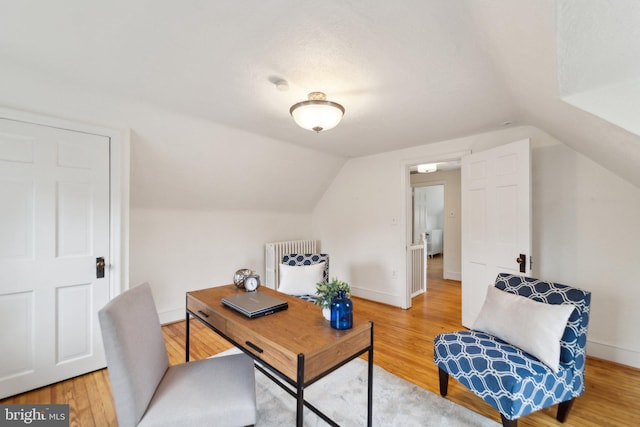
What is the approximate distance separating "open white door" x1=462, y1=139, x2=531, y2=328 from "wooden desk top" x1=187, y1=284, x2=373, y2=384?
1.99 metres

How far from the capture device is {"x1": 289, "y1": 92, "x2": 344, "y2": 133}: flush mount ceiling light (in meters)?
1.91

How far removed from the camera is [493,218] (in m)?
2.84

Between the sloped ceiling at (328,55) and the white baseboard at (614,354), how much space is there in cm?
151

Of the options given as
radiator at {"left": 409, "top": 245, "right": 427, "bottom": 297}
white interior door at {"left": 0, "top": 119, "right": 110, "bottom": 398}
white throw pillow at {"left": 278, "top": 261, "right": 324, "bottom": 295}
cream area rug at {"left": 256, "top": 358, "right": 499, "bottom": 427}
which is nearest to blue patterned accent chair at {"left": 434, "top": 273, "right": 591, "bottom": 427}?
cream area rug at {"left": 256, "top": 358, "right": 499, "bottom": 427}

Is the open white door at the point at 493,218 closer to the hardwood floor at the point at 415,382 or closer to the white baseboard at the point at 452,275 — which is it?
the hardwood floor at the point at 415,382

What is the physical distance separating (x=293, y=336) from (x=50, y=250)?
205cm

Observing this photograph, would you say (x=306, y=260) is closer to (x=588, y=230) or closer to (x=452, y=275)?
(x=588, y=230)

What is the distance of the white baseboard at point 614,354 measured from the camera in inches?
92.4

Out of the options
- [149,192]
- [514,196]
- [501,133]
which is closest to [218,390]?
[149,192]

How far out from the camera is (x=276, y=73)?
73.2 inches

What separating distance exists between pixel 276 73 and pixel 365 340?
1813 mm

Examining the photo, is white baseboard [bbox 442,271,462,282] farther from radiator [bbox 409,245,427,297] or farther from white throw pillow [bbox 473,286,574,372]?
white throw pillow [bbox 473,286,574,372]

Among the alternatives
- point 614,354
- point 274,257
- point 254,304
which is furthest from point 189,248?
point 614,354

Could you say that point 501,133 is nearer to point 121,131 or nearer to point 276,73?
point 276,73
